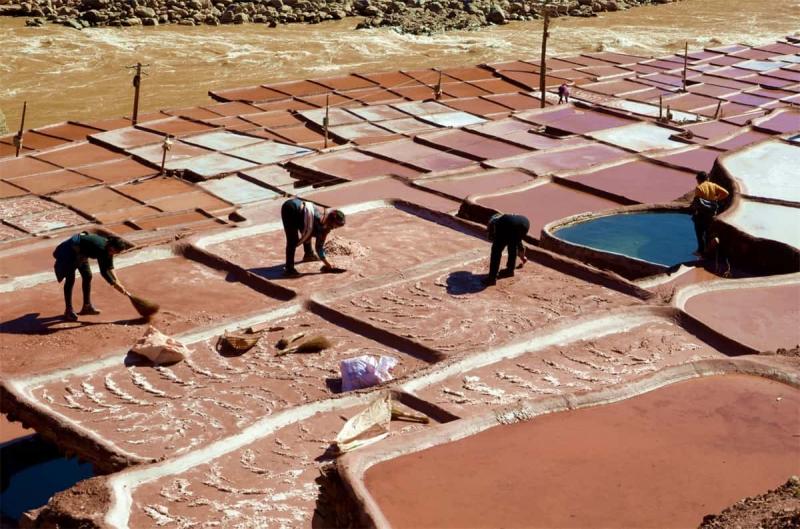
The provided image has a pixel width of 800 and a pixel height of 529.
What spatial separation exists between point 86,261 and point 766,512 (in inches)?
226

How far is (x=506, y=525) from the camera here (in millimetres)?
5387

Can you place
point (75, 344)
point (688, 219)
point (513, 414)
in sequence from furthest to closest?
point (688, 219), point (75, 344), point (513, 414)

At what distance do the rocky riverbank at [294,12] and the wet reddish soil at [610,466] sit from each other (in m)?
30.8

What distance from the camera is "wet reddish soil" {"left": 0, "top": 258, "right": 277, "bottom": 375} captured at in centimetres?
835

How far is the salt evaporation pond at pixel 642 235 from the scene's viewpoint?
1162cm

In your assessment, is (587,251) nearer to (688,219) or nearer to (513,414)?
(688,219)

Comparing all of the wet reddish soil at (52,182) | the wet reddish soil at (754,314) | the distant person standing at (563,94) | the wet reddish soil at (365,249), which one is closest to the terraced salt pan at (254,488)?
the wet reddish soil at (365,249)

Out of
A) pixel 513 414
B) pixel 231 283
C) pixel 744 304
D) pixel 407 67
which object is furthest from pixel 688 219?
pixel 407 67

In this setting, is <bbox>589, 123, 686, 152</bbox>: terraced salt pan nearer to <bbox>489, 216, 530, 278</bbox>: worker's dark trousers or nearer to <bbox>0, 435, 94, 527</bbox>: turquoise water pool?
<bbox>489, 216, 530, 278</bbox>: worker's dark trousers

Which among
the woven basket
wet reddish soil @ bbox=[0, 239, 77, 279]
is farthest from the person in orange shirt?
wet reddish soil @ bbox=[0, 239, 77, 279]

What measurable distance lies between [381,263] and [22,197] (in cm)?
715

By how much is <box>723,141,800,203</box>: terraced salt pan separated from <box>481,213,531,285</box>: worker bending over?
355 cm

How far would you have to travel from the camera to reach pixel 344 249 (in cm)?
1057

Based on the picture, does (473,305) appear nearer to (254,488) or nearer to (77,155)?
(254,488)
